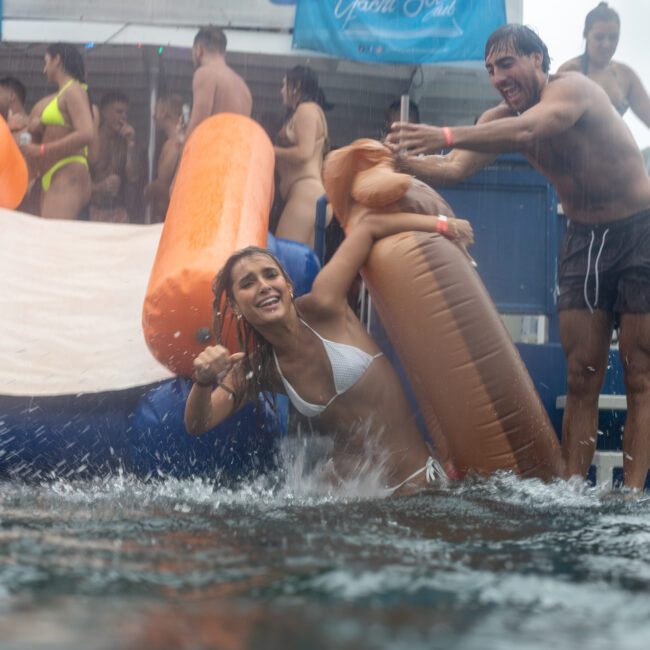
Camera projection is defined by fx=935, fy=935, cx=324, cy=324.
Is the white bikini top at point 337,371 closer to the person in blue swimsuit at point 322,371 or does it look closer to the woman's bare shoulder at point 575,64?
the person in blue swimsuit at point 322,371

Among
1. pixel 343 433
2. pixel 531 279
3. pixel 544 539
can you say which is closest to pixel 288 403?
pixel 343 433

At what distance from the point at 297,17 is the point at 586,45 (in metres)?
2.62

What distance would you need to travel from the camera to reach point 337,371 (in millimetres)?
3459

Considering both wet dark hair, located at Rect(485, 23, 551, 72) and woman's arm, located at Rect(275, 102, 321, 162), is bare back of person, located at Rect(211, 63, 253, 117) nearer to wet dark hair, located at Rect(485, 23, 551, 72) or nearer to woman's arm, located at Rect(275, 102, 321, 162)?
woman's arm, located at Rect(275, 102, 321, 162)

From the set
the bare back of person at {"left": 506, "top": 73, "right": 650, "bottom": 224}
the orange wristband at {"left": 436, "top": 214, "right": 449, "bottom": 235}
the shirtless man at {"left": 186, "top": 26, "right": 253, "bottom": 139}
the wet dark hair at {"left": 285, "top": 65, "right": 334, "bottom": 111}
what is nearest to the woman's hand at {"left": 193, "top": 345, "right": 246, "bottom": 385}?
the orange wristband at {"left": 436, "top": 214, "right": 449, "bottom": 235}

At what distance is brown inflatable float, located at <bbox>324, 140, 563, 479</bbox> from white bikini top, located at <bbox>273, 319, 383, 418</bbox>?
318mm

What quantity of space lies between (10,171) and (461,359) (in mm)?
2813

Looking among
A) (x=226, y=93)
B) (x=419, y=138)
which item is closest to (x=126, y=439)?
(x=419, y=138)

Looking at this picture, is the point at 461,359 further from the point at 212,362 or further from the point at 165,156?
the point at 165,156

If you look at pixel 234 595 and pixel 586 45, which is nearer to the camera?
pixel 234 595

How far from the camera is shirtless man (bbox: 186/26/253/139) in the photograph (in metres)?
5.69

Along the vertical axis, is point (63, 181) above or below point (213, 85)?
below

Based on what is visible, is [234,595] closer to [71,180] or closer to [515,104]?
[515,104]

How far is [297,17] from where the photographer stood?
699 cm
